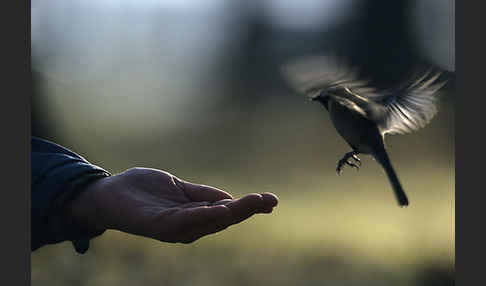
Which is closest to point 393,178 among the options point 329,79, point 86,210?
point 329,79

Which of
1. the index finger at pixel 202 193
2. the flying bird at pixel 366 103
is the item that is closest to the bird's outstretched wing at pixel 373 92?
the flying bird at pixel 366 103

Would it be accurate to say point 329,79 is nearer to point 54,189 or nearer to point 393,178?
point 393,178

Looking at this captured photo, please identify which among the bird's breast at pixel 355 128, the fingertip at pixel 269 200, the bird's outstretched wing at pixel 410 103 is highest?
the bird's outstretched wing at pixel 410 103

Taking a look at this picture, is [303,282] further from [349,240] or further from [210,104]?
[210,104]

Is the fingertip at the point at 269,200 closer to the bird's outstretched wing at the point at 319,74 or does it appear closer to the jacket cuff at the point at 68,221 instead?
the bird's outstretched wing at the point at 319,74

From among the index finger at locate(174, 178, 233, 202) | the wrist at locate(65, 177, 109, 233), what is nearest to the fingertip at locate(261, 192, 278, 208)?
the index finger at locate(174, 178, 233, 202)

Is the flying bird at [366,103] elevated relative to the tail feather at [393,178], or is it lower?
elevated

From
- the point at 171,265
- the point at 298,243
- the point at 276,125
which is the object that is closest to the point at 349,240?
the point at 298,243
